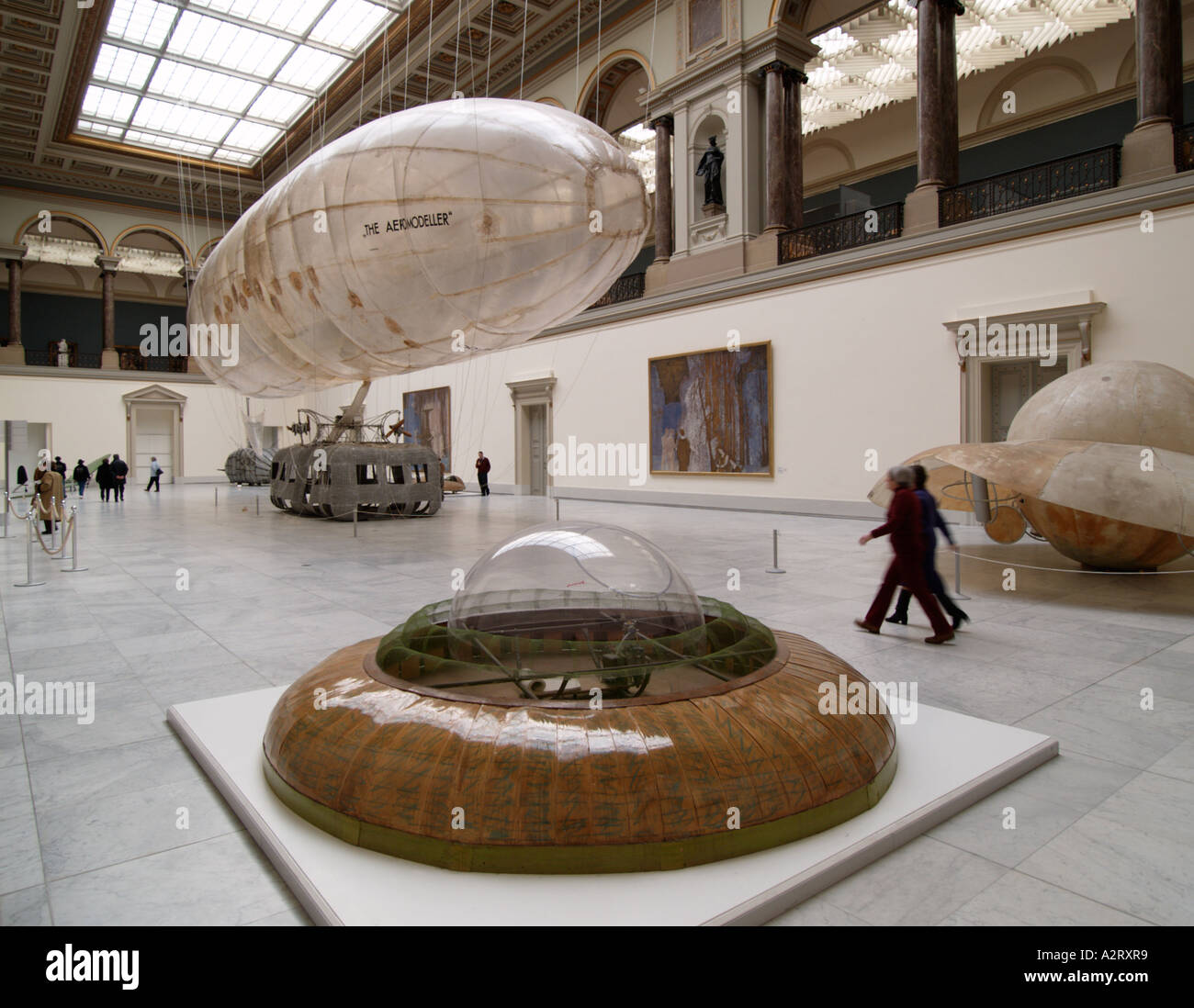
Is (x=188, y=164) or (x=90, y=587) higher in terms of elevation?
(x=188, y=164)

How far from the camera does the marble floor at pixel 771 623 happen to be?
238 cm

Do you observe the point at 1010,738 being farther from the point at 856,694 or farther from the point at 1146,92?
the point at 1146,92

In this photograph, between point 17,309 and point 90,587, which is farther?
point 17,309

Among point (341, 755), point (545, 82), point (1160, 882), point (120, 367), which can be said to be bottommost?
point (1160, 882)

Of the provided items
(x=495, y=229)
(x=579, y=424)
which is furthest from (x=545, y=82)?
(x=495, y=229)

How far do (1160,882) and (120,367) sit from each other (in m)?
43.4

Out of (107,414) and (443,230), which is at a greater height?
(107,414)

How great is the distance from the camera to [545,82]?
24.5m

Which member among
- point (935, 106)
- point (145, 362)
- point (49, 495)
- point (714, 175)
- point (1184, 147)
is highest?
point (714, 175)

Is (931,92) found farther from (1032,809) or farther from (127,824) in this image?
(127,824)

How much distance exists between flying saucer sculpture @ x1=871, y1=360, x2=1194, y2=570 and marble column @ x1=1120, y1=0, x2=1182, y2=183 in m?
6.76

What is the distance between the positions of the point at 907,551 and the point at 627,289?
18.3 metres

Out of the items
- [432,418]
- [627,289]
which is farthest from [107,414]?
[627,289]

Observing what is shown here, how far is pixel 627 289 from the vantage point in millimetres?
22703
